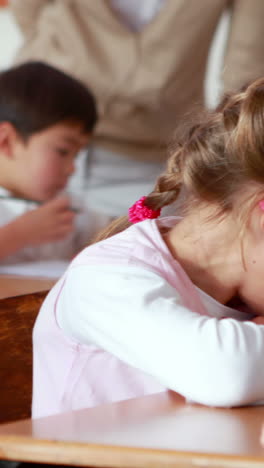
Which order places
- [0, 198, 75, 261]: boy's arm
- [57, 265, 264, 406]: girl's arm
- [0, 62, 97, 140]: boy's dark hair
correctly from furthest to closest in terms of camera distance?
[0, 62, 97, 140]: boy's dark hair → [0, 198, 75, 261]: boy's arm → [57, 265, 264, 406]: girl's arm

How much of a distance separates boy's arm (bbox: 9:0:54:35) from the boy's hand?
2.78 ft

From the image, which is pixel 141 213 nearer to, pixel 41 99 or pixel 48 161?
pixel 48 161

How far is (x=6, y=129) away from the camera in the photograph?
2055 mm

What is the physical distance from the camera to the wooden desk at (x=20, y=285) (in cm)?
99

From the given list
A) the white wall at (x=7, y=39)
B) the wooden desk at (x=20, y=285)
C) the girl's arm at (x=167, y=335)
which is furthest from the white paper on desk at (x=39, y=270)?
the white wall at (x=7, y=39)

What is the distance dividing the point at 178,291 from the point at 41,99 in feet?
4.50

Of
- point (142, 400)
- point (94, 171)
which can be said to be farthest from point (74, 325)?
point (94, 171)

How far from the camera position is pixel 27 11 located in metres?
2.42

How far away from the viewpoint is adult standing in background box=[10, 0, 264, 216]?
2.27 meters

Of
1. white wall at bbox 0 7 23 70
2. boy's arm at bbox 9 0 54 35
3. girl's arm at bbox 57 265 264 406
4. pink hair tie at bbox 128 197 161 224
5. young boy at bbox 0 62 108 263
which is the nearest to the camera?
girl's arm at bbox 57 265 264 406

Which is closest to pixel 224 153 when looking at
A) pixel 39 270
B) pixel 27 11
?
pixel 39 270

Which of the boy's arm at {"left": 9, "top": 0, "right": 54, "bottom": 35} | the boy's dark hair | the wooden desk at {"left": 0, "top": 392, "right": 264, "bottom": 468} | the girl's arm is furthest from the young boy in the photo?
the wooden desk at {"left": 0, "top": 392, "right": 264, "bottom": 468}

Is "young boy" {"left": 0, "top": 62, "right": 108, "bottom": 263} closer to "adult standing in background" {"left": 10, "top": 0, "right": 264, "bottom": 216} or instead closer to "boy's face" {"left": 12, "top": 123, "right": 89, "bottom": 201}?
"boy's face" {"left": 12, "top": 123, "right": 89, "bottom": 201}

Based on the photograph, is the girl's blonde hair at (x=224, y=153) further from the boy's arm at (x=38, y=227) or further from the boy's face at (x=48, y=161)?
the boy's face at (x=48, y=161)
